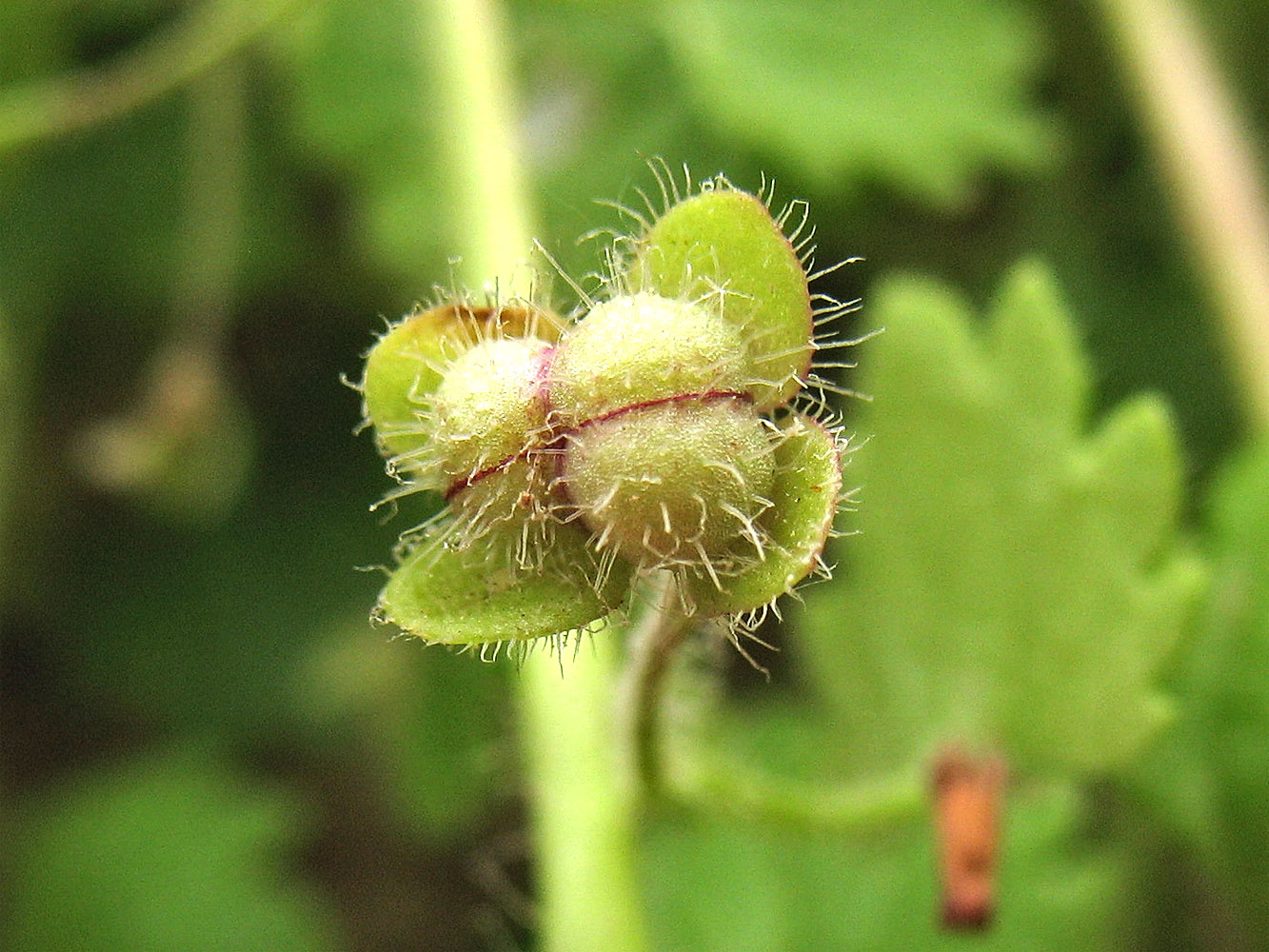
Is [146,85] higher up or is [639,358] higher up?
[146,85]

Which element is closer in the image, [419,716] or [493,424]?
[493,424]

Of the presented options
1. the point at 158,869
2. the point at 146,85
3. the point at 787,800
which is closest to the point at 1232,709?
the point at 787,800

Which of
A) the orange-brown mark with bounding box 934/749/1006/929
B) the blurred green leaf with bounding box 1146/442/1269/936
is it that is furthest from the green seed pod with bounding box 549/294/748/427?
the blurred green leaf with bounding box 1146/442/1269/936

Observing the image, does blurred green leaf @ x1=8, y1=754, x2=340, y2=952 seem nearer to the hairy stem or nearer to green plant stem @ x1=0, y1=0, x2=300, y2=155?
green plant stem @ x1=0, y1=0, x2=300, y2=155

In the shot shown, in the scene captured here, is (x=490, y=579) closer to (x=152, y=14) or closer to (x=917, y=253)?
(x=917, y=253)

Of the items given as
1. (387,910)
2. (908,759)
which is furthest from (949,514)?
(387,910)

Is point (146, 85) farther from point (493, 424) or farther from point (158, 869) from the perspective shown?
point (158, 869)

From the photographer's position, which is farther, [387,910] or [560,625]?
[387,910]
